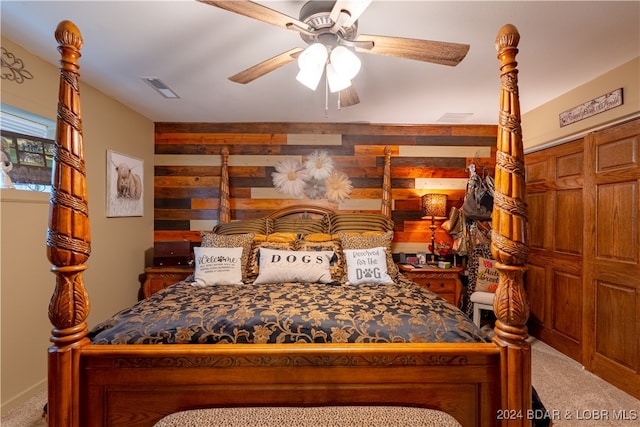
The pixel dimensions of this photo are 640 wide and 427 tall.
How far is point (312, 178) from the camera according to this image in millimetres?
3643

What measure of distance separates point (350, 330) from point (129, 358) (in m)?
0.98

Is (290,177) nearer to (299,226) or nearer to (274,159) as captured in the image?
(274,159)

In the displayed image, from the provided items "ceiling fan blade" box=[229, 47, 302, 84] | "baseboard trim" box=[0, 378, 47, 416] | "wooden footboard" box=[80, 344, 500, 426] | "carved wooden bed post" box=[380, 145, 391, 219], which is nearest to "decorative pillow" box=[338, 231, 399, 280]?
"carved wooden bed post" box=[380, 145, 391, 219]

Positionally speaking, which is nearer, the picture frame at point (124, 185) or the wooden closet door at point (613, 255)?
the wooden closet door at point (613, 255)

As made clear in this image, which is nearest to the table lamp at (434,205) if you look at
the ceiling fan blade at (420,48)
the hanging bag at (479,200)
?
the hanging bag at (479,200)

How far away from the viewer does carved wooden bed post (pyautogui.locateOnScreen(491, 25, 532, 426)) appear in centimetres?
121

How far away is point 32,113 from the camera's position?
211 centimetres

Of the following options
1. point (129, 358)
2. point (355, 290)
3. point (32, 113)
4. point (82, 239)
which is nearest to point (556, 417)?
point (355, 290)

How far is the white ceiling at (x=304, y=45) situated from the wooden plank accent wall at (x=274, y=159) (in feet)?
1.75

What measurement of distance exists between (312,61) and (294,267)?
1.49 meters

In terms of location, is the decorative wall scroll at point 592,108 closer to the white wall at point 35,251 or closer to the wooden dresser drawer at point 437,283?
the wooden dresser drawer at point 437,283

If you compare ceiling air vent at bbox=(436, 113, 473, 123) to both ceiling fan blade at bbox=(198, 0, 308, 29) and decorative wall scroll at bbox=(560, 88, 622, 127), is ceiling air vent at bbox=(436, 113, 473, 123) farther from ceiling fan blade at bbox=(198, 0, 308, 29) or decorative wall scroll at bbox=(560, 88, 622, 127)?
ceiling fan blade at bbox=(198, 0, 308, 29)

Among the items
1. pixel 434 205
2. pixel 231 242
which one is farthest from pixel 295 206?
pixel 434 205

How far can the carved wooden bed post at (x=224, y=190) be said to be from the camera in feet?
11.4
